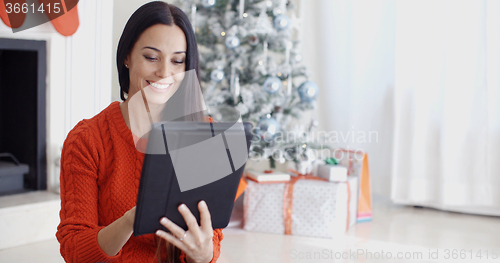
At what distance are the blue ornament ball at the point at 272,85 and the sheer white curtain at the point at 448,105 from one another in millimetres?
913

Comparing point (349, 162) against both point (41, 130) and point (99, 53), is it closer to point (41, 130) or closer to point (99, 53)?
point (99, 53)

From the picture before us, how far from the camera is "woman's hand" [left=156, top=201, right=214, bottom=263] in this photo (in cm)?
77

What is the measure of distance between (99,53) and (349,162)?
1.55m

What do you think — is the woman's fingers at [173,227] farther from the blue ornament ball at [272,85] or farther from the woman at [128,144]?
the blue ornament ball at [272,85]

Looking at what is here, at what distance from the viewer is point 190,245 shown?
2.69 feet

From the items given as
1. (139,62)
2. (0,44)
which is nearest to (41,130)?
(0,44)

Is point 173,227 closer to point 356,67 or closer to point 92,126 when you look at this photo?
point 92,126

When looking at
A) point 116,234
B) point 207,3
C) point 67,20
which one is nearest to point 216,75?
point 207,3

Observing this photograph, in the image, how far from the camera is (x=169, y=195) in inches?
29.4

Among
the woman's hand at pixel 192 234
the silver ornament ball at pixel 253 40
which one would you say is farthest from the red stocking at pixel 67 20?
the woman's hand at pixel 192 234

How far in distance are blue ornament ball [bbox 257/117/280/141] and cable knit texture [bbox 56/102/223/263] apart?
145 centimetres

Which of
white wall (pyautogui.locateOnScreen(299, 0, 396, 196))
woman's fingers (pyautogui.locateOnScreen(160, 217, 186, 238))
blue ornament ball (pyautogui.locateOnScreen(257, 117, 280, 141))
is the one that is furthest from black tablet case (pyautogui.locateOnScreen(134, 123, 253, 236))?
white wall (pyautogui.locateOnScreen(299, 0, 396, 196))

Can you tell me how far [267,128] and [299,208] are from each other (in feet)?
1.61

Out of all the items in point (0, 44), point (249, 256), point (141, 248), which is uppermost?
point (0, 44)
